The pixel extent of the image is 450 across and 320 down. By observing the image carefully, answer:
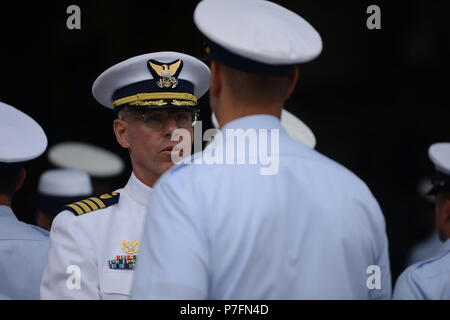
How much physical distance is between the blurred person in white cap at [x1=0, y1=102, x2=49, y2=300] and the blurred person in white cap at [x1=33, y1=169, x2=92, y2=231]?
1.42 metres

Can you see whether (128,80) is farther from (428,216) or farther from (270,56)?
(428,216)

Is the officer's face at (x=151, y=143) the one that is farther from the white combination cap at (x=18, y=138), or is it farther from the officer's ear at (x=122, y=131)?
the white combination cap at (x=18, y=138)

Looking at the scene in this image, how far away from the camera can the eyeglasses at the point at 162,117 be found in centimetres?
312

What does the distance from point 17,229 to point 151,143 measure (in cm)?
64

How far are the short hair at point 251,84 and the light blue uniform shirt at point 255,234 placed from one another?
0.06 m

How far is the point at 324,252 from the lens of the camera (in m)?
1.94

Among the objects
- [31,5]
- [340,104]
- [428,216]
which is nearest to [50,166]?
[31,5]

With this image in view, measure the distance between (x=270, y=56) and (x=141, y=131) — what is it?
1198 millimetres

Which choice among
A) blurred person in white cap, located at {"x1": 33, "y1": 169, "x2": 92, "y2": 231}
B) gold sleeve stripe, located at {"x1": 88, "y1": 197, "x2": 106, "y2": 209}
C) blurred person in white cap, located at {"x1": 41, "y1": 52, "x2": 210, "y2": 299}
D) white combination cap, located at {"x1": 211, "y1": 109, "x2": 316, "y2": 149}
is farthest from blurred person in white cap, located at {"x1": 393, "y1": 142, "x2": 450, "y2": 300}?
blurred person in white cap, located at {"x1": 33, "y1": 169, "x2": 92, "y2": 231}

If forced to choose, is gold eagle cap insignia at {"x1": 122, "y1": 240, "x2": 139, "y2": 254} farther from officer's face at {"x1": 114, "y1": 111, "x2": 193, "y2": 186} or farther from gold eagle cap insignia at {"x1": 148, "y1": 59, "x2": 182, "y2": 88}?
gold eagle cap insignia at {"x1": 148, "y1": 59, "x2": 182, "y2": 88}

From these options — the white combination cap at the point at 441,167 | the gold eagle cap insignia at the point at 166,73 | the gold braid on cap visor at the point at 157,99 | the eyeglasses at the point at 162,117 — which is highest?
the gold eagle cap insignia at the point at 166,73

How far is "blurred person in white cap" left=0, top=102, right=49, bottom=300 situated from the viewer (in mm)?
3051

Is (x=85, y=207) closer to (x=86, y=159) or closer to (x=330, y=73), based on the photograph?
(x=330, y=73)
